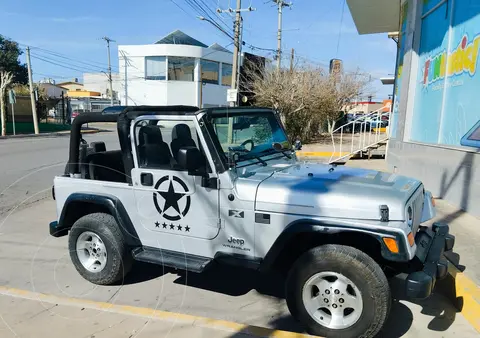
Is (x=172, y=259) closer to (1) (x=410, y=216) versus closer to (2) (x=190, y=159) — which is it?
(2) (x=190, y=159)

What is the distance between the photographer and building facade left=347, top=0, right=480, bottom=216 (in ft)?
19.9

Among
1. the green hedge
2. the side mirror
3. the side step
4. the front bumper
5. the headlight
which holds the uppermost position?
the side mirror

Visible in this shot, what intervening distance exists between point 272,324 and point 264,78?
19979mm

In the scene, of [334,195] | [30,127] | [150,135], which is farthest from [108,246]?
[30,127]

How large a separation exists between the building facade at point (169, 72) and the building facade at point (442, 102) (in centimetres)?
3371

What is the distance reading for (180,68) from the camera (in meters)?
43.3

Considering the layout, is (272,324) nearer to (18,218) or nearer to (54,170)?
(18,218)

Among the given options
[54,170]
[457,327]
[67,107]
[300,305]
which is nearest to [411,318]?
[457,327]

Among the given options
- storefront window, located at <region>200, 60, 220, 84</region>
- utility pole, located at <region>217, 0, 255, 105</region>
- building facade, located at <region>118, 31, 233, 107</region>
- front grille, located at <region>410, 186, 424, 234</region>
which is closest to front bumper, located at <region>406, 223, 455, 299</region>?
front grille, located at <region>410, 186, 424, 234</region>

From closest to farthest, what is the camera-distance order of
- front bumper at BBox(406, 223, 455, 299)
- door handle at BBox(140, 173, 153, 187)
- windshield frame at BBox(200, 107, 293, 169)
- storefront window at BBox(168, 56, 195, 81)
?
1. front bumper at BBox(406, 223, 455, 299)
2. windshield frame at BBox(200, 107, 293, 169)
3. door handle at BBox(140, 173, 153, 187)
4. storefront window at BBox(168, 56, 195, 81)

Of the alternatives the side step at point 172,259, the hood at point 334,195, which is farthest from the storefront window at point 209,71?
the hood at point 334,195

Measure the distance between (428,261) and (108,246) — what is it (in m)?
2.98

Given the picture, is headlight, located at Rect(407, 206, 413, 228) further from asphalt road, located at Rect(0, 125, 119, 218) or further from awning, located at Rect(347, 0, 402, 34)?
awning, located at Rect(347, 0, 402, 34)

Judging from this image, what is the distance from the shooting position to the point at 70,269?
14.6 ft
